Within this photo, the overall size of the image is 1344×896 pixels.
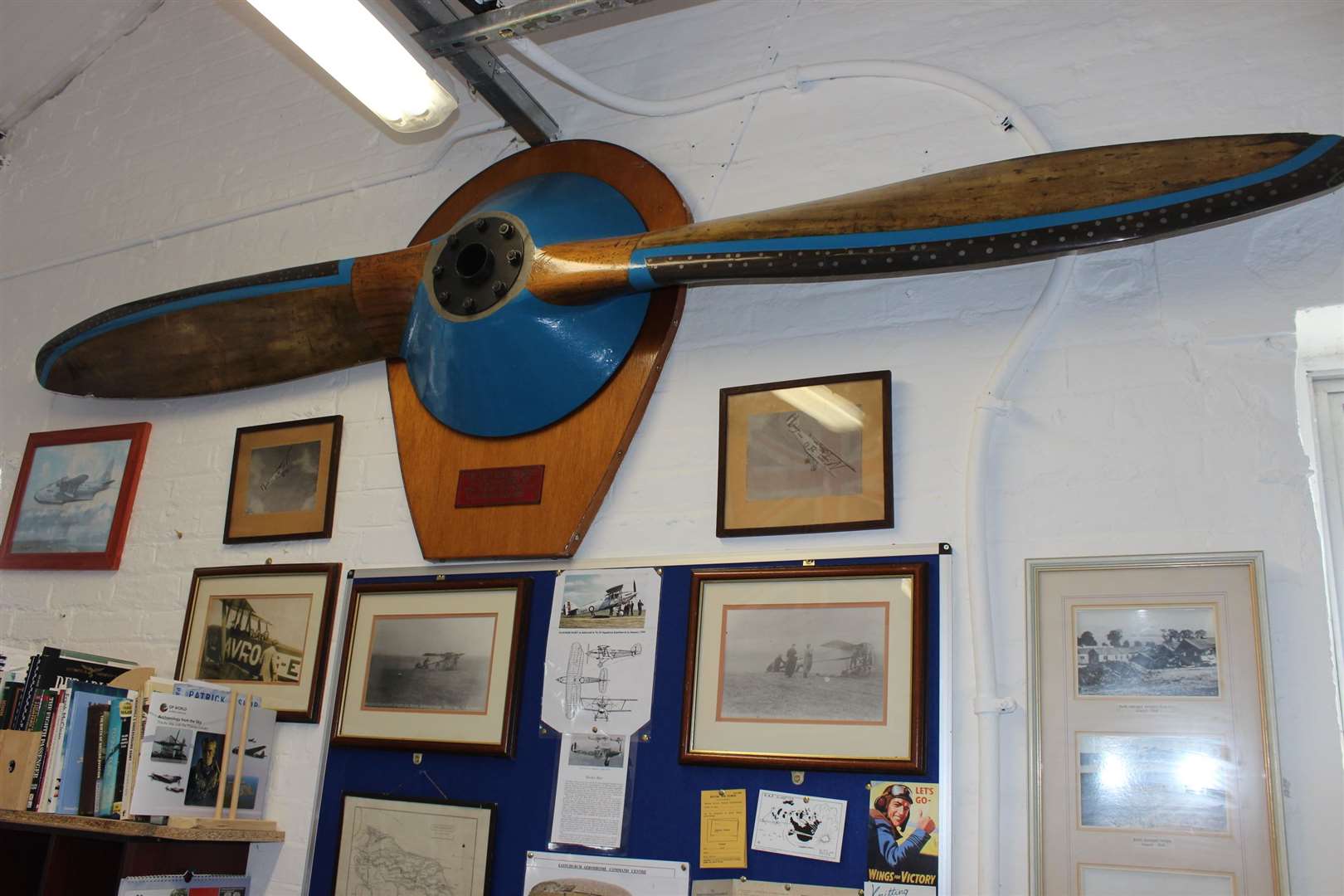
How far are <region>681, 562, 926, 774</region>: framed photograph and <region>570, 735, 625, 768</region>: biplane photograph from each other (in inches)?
5.4

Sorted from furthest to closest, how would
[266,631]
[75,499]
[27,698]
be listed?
[75,499], [266,631], [27,698]

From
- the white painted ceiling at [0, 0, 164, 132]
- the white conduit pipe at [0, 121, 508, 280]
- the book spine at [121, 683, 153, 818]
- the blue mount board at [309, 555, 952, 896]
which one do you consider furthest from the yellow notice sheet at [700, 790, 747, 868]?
the white painted ceiling at [0, 0, 164, 132]

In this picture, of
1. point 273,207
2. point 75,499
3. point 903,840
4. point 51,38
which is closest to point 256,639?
point 75,499

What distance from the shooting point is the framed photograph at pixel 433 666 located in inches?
93.9

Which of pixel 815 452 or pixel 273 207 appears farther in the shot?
pixel 273 207

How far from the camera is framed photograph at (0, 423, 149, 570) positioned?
3053mm

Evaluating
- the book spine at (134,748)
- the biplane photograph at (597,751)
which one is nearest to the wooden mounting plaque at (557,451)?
the biplane photograph at (597,751)

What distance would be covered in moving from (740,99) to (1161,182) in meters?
1.07

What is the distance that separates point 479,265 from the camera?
8.32 feet

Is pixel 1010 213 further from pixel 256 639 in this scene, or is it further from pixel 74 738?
pixel 74 738

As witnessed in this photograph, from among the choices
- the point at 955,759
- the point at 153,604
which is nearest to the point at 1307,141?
the point at 955,759

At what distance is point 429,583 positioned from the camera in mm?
2547

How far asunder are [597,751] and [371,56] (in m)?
1.48

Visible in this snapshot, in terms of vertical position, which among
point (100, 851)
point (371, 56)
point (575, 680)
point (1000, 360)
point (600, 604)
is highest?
point (371, 56)
